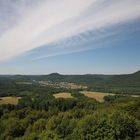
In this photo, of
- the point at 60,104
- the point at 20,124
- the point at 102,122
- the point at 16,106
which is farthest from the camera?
the point at 60,104

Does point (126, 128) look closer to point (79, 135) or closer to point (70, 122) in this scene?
point (79, 135)

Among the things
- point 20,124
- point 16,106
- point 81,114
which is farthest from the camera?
point 16,106

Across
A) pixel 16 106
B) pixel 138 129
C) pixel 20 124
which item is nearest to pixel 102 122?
pixel 138 129

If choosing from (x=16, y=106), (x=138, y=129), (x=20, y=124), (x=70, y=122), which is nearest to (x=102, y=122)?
(x=138, y=129)

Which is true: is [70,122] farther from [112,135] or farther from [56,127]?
[112,135]

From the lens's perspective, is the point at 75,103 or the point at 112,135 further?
the point at 75,103

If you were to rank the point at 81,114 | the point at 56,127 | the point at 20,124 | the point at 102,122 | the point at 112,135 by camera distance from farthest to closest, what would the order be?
the point at 81,114 < the point at 20,124 < the point at 56,127 < the point at 102,122 < the point at 112,135

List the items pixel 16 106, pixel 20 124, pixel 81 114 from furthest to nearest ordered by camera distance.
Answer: pixel 16 106 → pixel 81 114 → pixel 20 124

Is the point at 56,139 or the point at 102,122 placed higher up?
the point at 102,122

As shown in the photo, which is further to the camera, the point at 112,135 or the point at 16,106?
the point at 16,106
